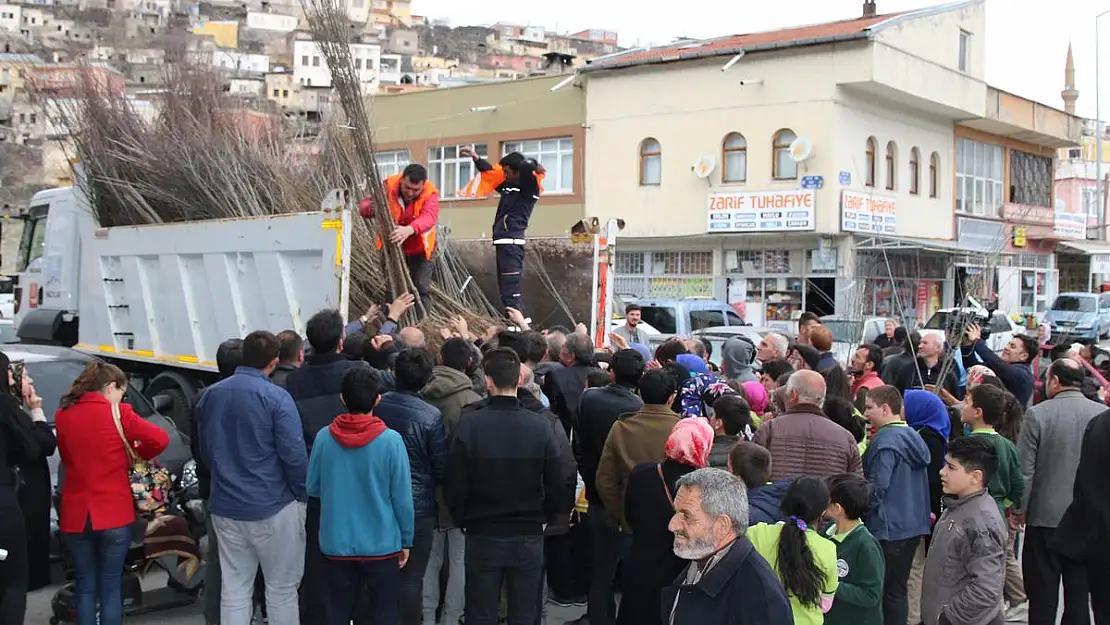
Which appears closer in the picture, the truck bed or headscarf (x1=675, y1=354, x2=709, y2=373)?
headscarf (x1=675, y1=354, x2=709, y2=373)

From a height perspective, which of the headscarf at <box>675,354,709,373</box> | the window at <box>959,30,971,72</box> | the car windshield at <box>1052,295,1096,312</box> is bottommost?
the headscarf at <box>675,354,709,373</box>

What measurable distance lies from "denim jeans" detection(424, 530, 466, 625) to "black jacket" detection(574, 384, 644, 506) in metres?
0.78

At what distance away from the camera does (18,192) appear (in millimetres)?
68438

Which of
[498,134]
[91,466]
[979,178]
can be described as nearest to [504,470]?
[91,466]

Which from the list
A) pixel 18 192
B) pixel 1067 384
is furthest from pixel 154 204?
pixel 18 192

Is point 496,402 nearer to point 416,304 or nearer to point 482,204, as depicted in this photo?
point 416,304

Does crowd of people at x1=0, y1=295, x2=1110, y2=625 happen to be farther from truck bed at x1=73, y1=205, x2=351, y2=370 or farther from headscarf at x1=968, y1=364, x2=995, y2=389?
truck bed at x1=73, y1=205, x2=351, y2=370

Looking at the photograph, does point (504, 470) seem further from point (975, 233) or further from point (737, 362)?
point (975, 233)

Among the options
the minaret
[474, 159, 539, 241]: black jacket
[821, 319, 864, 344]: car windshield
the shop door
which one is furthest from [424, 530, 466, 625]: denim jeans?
the minaret

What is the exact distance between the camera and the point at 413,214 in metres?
8.62

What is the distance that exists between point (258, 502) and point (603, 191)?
23.5 m

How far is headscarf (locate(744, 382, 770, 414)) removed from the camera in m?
6.91

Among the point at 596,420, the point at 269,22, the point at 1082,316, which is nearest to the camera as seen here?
the point at 596,420

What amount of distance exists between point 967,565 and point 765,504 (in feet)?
3.09
